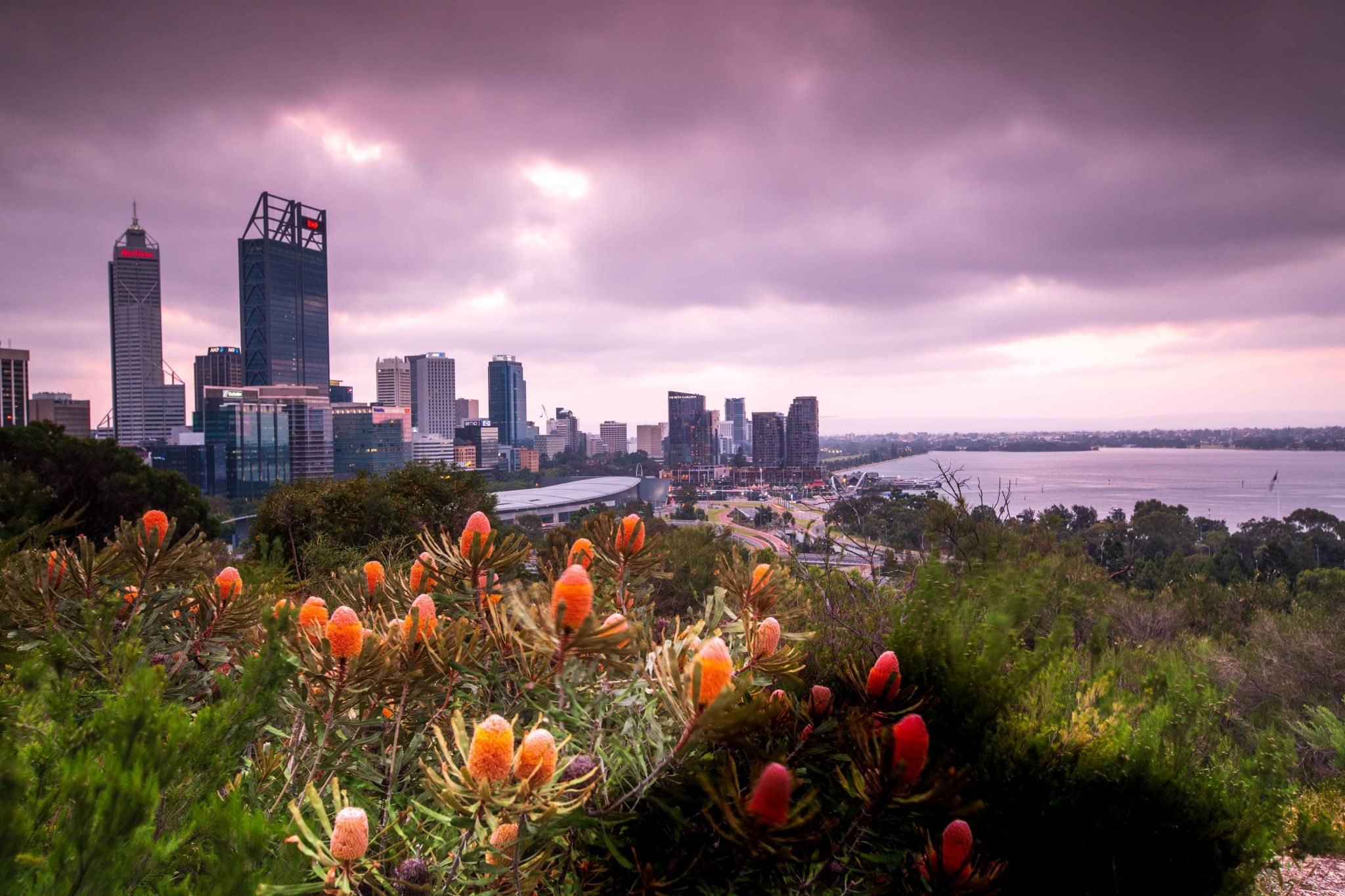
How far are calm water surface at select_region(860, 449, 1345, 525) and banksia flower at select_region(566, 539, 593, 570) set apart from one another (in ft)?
71.9

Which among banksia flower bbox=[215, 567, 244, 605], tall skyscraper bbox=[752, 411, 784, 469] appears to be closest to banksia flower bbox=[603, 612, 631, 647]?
banksia flower bbox=[215, 567, 244, 605]

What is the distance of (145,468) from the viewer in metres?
12.9

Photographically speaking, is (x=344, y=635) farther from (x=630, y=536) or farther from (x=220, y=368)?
(x=220, y=368)

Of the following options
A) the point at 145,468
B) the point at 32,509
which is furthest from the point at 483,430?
the point at 32,509

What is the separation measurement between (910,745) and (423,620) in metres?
0.68

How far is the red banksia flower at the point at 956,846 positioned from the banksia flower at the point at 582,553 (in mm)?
670

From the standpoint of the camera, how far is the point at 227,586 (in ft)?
3.89

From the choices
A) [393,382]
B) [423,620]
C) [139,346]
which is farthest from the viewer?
[393,382]

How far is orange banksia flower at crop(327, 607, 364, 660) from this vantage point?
2.56 feet

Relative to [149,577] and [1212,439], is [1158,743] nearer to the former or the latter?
[149,577]

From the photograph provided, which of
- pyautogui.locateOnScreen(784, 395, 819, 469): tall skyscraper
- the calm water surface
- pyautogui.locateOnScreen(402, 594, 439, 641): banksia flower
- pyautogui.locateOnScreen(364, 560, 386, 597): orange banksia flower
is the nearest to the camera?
pyautogui.locateOnScreen(402, 594, 439, 641): banksia flower

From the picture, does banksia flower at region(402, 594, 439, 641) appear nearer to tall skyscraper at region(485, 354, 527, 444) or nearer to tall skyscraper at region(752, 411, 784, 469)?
tall skyscraper at region(752, 411, 784, 469)

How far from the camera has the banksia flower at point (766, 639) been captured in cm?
96

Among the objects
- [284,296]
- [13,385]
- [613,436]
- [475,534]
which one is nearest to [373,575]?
[475,534]
